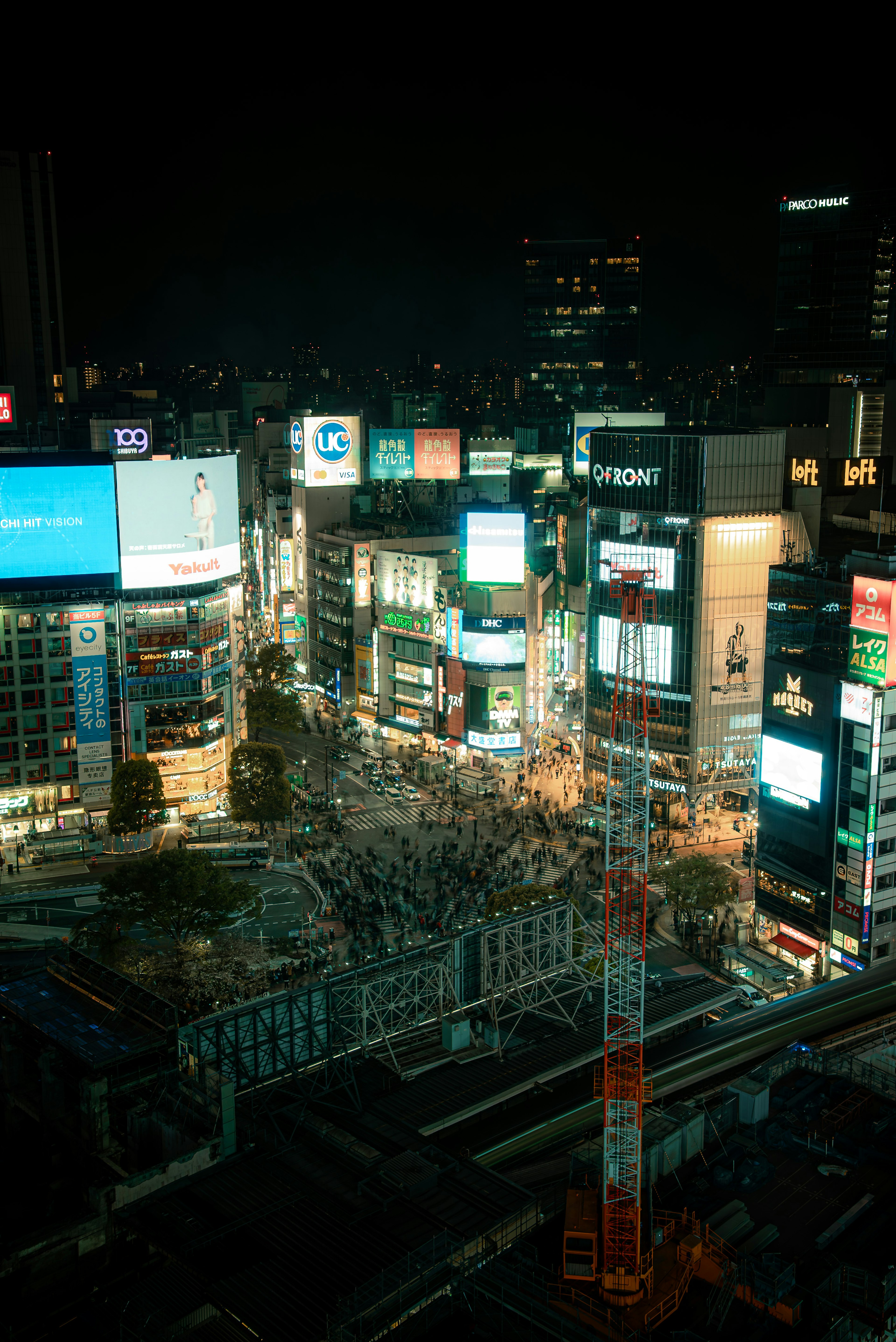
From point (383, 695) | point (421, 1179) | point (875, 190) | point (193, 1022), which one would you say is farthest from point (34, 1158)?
point (875, 190)

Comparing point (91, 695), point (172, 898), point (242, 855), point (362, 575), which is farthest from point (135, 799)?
point (362, 575)

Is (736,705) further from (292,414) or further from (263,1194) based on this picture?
(292,414)

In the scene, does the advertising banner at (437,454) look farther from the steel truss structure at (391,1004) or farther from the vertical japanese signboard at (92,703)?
the steel truss structure at (391,1004)

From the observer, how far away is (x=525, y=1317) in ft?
75.1

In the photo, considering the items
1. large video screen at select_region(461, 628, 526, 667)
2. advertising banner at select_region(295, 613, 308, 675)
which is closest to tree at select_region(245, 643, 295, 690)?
advertising banner at select_region(295, 613, 308, 675)

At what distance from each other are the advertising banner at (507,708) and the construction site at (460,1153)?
35245mm

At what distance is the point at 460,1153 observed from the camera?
111 feet

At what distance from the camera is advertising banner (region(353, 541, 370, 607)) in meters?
86.0

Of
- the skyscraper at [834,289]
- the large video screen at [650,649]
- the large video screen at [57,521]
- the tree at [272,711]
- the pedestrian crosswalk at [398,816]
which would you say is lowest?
the pedestrian crosswalk at [398,816]

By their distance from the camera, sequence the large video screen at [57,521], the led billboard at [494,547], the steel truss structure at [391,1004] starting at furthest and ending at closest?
the led billboard at [494,547] → the large video screen at [57,521] → the steel truss structure at [391,1004]

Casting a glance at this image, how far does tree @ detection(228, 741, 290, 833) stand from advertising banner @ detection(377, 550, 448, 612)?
1889 centimetres

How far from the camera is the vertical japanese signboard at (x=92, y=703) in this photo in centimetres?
6384

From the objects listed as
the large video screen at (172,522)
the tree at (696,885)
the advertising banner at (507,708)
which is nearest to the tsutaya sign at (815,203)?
the advertising banner at (507,708)

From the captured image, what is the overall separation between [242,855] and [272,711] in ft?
68.7
